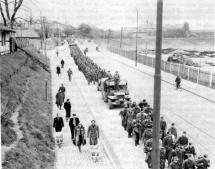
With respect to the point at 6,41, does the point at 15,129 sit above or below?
below

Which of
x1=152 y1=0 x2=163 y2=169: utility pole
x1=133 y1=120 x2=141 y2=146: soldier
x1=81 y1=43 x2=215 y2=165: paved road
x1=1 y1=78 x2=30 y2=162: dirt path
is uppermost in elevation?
x1=152 y1=0 x2=163 y2=169: utility pole

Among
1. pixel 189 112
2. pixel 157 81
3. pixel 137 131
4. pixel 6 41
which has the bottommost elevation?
pixel 189 112

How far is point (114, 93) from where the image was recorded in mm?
22078

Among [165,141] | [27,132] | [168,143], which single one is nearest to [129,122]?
[165,141]

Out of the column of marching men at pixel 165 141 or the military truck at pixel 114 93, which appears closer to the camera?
the column of marching men at pixel 165 141

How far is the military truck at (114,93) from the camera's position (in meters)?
21.6

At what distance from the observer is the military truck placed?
→ 21.6 meters

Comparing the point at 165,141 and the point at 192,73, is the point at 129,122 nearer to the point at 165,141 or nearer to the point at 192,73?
the point at 165,141

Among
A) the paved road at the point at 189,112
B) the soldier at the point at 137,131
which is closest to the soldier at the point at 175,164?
the paved road at the point at 189,112

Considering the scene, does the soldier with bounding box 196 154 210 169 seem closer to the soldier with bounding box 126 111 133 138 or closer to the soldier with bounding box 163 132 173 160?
the soldier with bounding box 163 132 173 160

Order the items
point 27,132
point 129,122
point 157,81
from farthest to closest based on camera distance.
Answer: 1. point 129,122
2. point 27,132
3. point 157,81

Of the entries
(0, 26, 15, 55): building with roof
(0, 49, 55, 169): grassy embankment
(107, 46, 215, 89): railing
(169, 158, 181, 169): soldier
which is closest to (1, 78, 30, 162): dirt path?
(0, 49, 55, 169): grassy embankment

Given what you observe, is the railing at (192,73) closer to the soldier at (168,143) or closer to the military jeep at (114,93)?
the military jeep at (114,93)

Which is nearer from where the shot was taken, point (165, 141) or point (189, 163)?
point (189, 163)
